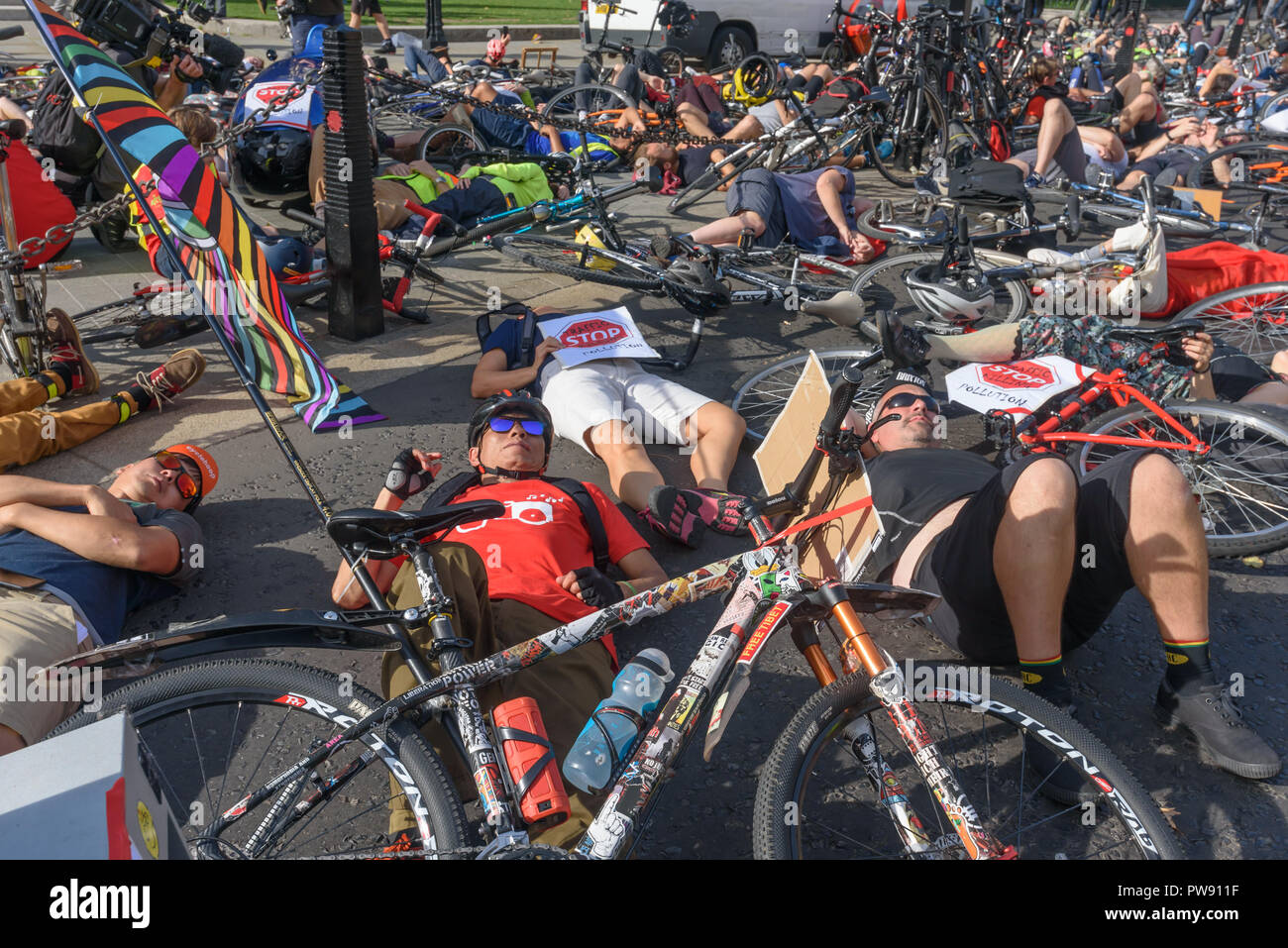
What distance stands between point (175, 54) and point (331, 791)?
5.74 m

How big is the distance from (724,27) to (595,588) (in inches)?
625

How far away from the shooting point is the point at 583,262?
242 inches

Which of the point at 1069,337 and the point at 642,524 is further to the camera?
the point at 1069,337

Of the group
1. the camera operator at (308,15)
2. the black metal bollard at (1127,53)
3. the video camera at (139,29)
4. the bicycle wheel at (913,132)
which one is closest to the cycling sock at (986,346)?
the video camera at (139,29)

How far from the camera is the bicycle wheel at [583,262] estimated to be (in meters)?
5.91

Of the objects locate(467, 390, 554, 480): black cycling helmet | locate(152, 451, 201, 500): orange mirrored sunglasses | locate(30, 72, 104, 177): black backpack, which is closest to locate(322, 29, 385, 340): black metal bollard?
locate(152, 451, 201, 500): orange mirrored sunglasses

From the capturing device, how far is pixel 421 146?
9438mm

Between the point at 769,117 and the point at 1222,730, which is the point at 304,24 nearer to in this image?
the point at 769,117

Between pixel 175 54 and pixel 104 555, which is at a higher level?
pixel 175 54

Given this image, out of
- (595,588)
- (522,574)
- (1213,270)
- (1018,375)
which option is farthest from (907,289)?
(522,574)

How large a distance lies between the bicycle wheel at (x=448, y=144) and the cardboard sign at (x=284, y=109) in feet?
6.52

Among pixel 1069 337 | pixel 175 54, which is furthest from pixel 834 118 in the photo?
pixel 175 54

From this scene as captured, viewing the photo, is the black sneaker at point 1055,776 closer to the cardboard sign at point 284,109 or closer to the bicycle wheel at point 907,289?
the bicycle wheel at point 907,289
